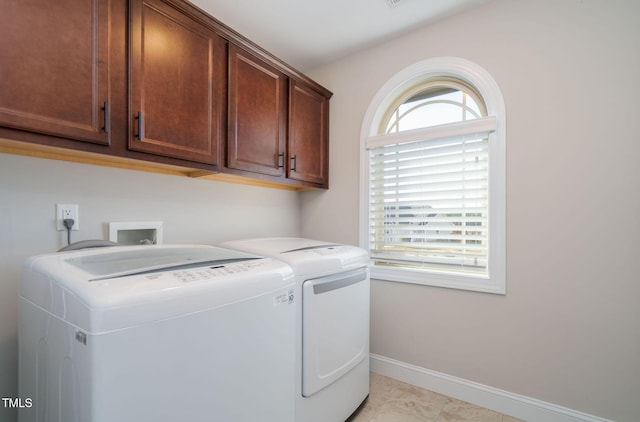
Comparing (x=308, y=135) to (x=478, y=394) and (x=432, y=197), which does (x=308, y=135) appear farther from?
(x=478, y=394)

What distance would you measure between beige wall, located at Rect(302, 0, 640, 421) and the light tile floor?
0.18 metres

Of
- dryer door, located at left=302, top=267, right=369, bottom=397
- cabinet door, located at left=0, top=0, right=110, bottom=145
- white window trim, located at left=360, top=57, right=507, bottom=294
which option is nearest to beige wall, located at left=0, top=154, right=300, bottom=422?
cabinet door, located at left=0, top=0, right=110, bottom=145

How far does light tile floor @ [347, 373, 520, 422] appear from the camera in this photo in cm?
167

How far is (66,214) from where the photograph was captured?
1.34 m

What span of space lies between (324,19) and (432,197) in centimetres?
140

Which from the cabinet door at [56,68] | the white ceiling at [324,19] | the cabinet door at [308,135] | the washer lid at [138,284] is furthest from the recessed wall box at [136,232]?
the white ceiling at [324,19]

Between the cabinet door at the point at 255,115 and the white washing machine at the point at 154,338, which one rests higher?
the cabinet door at the point at 255,115

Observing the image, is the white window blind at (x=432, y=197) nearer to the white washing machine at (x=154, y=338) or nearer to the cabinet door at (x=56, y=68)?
the white washing machine at (x=154, y=338)

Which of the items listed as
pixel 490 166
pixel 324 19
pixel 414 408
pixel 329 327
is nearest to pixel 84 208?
pixel 329 327

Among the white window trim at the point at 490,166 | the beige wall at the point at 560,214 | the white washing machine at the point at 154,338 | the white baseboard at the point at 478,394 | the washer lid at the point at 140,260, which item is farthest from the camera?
the white window trim at the point at 490,166

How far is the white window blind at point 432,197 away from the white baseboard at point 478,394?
0.71m

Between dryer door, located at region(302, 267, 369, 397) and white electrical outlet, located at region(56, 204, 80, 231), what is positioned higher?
white electrical outlet, located at region(56, 204, 80, 231)

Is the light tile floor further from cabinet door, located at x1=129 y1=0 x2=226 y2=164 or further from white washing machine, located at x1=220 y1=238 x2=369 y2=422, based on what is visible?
cabinet door, located at x1=129 y1=0 x2=226 y2=164

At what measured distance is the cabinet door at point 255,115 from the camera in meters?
1.67
